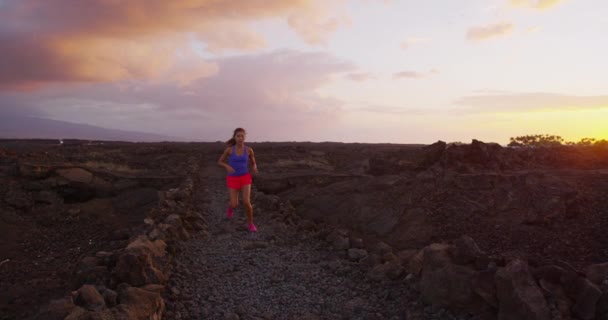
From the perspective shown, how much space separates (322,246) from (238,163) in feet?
9.08

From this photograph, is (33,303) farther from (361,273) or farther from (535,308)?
(535,308)

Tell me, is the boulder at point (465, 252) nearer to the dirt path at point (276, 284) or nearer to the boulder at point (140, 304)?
the dirt path at point (276, 284)

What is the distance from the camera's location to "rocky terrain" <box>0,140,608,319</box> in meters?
5.62

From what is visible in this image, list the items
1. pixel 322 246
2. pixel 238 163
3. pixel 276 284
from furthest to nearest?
pixel 238 163
pixel 322 246
pixel 276 284

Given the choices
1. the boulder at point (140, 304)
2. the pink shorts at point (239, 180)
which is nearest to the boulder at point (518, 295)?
the boulder at point (140, 304)

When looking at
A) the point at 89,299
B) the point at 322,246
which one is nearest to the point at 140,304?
the point at 89,299

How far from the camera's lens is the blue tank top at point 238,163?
10602 millimetres

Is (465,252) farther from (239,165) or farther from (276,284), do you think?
(239,165)

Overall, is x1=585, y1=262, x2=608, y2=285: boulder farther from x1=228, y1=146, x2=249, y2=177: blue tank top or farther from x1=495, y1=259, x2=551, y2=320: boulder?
x1=228, y1=146, x2=249, y2=177: blue tank top

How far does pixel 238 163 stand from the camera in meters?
10.6

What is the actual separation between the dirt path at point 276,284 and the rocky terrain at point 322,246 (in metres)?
0.03

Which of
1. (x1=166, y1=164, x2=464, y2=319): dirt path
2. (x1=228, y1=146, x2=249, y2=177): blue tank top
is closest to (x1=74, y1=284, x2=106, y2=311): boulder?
(x1=166, y1=164, x2=464, y2=319): dirt path

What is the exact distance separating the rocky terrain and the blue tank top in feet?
4.58

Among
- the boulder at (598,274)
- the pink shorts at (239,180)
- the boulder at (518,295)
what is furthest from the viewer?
the pink shorts at (239,180)
